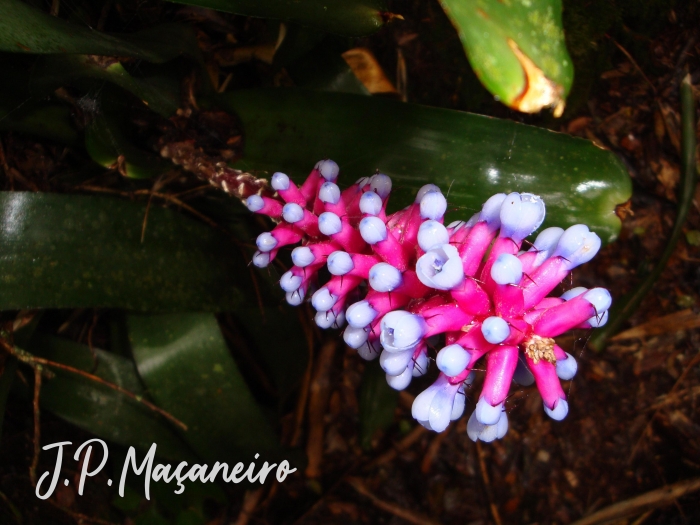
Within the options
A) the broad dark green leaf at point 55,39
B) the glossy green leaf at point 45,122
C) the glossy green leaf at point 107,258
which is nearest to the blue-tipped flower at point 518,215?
the broad dark green leaf at point 55,39

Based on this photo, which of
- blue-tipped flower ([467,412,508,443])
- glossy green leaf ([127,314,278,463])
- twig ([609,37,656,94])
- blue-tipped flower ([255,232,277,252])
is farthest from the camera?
twig ([609,37,656,94])

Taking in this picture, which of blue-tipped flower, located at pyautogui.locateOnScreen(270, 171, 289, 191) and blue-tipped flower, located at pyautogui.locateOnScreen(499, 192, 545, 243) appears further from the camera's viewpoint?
blue-tipped flower, located at pyautogui.locateOnScreen(270, 171, 289, 191)

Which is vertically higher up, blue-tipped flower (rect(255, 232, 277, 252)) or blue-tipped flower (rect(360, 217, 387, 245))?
blue-tipped flower (rect(360, 217, 387, 245))

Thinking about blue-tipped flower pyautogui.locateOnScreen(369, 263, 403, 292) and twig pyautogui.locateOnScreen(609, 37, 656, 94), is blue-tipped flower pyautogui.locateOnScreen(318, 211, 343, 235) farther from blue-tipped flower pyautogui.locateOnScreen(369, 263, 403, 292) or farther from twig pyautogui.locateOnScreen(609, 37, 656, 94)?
twig pyautogui.locateOnScreen(609, 37, 656, 94)

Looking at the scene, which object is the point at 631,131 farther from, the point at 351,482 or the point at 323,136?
the point at 351,482

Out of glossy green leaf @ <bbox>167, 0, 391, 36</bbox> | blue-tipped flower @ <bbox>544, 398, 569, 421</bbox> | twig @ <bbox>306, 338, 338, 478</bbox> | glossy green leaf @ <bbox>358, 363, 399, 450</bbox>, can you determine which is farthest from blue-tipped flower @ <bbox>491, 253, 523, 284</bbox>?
twig @ <bbox>306, 338, 338, 478</bbox>

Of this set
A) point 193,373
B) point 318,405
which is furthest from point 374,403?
point 193,373
